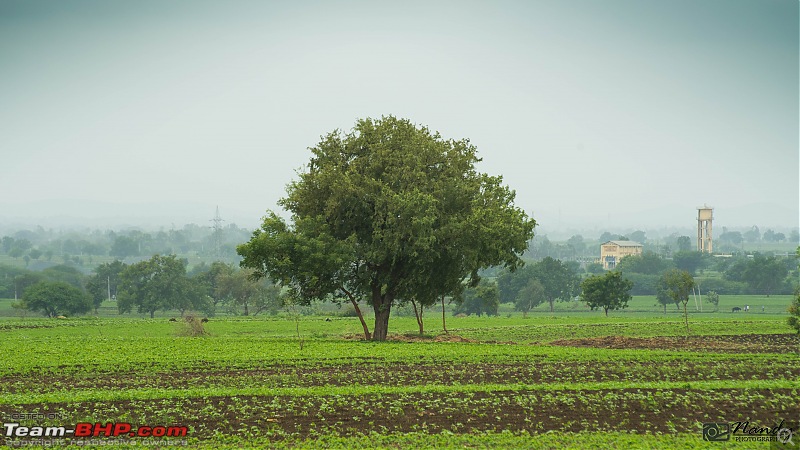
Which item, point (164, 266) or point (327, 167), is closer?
point (327, 167)

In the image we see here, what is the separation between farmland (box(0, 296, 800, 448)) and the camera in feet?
76.9

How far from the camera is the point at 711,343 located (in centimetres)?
4975

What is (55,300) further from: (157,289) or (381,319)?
(381,319)

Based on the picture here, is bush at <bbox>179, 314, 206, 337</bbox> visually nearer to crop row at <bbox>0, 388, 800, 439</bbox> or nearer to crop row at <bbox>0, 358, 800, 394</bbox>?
crop row at <bbox>0, 358, 800, 394</bbox>

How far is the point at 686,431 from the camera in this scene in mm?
23906

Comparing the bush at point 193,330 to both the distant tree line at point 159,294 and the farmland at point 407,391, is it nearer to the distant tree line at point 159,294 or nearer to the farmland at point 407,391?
the farmland at point 407,391

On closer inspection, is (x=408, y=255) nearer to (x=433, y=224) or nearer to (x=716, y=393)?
(x=433, y=224)

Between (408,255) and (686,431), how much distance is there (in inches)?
1082

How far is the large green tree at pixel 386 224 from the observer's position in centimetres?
4891

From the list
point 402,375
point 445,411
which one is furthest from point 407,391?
point 402,375

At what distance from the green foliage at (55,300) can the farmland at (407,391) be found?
73.6 metres

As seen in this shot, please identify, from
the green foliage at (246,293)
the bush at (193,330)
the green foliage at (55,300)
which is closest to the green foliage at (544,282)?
the green foliage at (246,293)

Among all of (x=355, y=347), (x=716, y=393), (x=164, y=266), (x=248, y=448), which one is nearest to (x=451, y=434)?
(x=248, y=448)

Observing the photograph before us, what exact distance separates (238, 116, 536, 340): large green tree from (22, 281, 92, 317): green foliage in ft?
252
